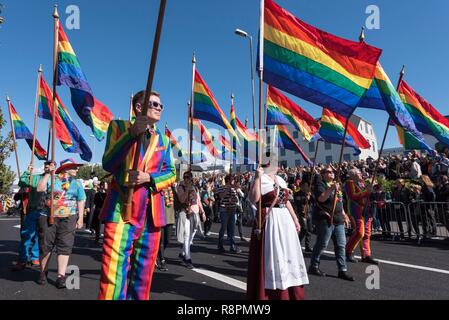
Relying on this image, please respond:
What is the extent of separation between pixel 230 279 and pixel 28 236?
413 cm

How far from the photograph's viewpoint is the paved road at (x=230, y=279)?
15.4 feet

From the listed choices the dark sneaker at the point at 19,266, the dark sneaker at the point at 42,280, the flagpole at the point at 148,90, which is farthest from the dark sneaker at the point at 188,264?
the flagpole at the point at 148,90

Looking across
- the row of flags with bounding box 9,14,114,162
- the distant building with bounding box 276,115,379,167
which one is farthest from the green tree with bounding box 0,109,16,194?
the distant building with bounding box 276,115,379,167

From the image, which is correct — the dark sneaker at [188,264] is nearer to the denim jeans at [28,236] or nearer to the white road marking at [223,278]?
the white road marking at [223,278]

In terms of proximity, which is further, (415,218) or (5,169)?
(5,169)

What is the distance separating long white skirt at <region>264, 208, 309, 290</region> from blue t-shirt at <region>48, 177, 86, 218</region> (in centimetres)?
352

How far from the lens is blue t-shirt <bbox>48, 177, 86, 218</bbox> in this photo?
540cm

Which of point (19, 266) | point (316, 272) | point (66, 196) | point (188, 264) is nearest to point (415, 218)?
point (316, 272)

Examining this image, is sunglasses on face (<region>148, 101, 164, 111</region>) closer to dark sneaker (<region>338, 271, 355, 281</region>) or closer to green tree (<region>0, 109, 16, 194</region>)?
dark sneaker (<region>338, 271, 355, 281</region>)

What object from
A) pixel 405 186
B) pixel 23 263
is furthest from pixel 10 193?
pixel 405 186

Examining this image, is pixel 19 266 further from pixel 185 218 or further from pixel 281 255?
pixel 281 255

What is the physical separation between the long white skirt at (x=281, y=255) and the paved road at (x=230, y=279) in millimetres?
1090

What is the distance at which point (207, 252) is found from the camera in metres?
8.51

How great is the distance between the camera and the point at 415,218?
10.3m
